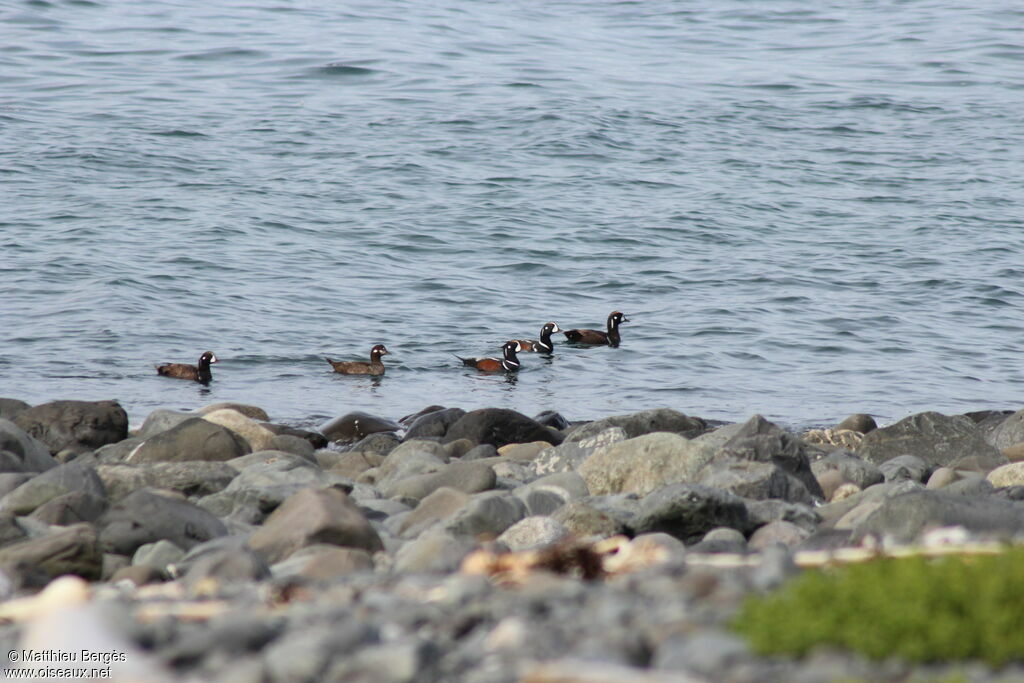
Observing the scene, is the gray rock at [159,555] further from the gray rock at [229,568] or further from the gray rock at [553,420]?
the gray rock at [553,420]

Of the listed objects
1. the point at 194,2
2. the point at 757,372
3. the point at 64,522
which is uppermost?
the point at 194,2

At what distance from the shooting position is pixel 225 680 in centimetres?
354

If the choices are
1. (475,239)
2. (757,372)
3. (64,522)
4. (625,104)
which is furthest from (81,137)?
(64,522)

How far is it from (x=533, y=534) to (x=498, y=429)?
4713 mm

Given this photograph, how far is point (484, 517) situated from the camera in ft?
22.3

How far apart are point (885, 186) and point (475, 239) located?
8822 mm

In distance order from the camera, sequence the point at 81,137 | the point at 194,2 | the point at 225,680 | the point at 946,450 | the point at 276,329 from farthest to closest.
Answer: the point at 194,2 < the point at 81,137 < the point at 276,329 < the point at 946,450 < the point at 225,680

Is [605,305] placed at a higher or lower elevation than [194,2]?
lower

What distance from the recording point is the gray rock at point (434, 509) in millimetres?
7043

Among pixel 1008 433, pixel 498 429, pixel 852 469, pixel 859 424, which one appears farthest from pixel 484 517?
pixel 859 424

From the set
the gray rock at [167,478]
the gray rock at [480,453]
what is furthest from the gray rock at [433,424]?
the gray rock at [167,478]

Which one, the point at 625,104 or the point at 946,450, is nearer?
the point at 946,450

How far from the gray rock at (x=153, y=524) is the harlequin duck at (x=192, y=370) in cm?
763

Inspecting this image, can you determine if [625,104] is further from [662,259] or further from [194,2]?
[194,2]
